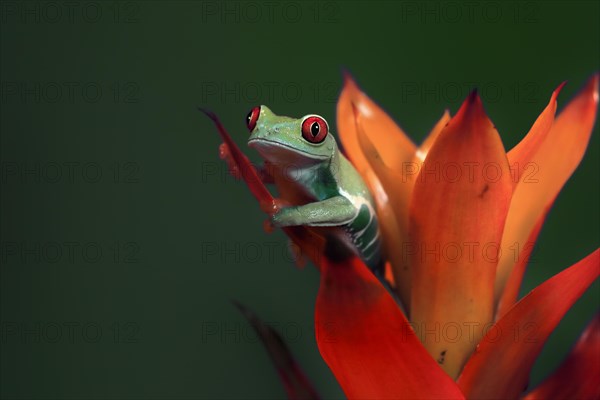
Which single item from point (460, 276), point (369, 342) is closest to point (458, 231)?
point (460, 276)

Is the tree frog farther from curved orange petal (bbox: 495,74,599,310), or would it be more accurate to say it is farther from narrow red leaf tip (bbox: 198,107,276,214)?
curved orange petal (bbox: 495,74,599,310)

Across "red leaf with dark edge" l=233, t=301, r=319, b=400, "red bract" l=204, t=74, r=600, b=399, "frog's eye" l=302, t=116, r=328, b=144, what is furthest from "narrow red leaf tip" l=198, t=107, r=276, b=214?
"red leaf with dark edge" l=233, t=301, r=319, b=400

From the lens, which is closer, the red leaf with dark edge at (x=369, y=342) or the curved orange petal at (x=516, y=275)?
the red leaf with dark edge at (x=369, y=342)

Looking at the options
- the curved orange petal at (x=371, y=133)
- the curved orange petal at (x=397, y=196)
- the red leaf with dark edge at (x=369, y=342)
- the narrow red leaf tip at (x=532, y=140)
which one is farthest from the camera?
the curved orange petal at (x=371, y=133)

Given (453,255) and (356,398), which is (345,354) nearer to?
(356,398)

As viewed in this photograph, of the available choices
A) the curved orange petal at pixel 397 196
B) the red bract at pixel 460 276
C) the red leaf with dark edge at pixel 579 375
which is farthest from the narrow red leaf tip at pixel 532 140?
the red leaf with dark edge at pixel 579 375

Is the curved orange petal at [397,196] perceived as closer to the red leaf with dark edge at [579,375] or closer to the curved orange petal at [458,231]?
the curved orange petal at [458,231]

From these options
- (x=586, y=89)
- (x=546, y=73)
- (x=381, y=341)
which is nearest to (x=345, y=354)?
(x=381, y=341)

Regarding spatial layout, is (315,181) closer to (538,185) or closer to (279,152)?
(279,152)

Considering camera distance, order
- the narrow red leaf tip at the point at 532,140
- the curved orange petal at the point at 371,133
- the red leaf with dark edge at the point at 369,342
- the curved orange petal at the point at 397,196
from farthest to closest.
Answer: the curved orange petal at the point at 371,133 → the curved orange petal at the point at 397,196 → the narrow red leaf tip at the point at 532,140 → the red leaf with dark edge at the point at 369,342
